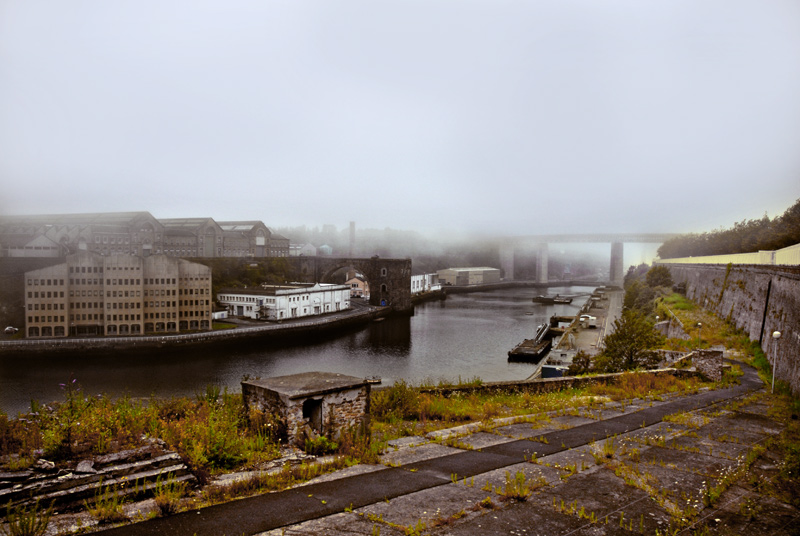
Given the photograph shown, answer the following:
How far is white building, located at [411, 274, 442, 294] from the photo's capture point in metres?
57.5

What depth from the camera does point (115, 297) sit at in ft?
84.0

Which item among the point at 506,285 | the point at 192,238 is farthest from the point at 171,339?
the point at 506,285

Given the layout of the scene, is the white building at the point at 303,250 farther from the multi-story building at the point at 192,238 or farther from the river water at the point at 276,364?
the river water at the point at 276,364

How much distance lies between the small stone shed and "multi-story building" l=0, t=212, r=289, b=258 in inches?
1172

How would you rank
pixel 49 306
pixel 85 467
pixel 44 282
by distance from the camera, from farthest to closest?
pixel 49 306, pixel 44 282, pixel 85 467

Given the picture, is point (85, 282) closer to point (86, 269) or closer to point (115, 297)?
point (86, 269)

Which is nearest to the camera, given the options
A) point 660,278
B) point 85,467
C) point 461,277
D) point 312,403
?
point 85,467

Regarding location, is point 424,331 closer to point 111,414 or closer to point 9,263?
point 9,263

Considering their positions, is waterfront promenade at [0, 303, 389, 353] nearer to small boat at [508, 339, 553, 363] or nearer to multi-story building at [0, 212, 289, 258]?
multi-story building at [0, 212, 289, 258]

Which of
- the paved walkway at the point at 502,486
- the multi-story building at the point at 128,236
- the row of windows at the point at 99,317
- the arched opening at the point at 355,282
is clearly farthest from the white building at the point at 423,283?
the paved walkway at the point at 502,486

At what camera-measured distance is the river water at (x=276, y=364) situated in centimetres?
1825

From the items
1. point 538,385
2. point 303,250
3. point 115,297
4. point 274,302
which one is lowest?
point 274,302

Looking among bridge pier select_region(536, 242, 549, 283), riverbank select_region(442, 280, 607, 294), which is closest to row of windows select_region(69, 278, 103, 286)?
riverbank select_region(442, 280, 607, 294)

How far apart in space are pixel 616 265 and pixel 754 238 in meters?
64.4
